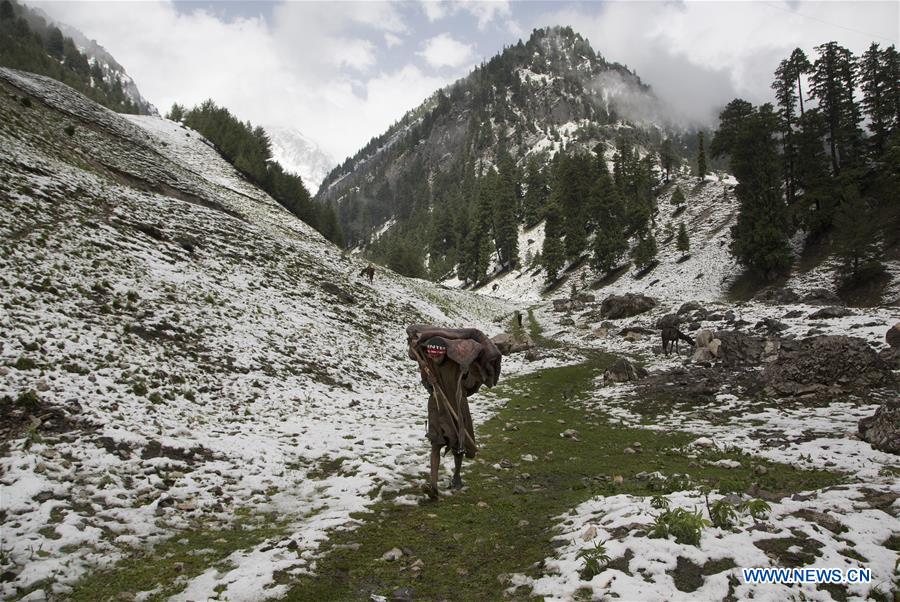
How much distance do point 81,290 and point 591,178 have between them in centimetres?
8394

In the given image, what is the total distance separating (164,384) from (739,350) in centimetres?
2075

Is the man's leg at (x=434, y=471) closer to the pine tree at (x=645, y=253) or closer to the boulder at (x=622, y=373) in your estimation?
the boulder at (x=622, y=373)

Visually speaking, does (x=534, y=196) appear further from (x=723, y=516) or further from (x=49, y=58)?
(x=723, y=516)

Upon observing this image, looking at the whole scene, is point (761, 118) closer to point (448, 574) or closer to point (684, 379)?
point (684, 379)

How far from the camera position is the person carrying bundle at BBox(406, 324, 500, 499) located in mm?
7316

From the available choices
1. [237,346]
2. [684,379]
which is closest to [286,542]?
[237,346]

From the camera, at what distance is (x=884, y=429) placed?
8.27 meters

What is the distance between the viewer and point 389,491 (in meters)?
8.06

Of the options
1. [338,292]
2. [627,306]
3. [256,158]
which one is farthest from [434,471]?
[256,158]

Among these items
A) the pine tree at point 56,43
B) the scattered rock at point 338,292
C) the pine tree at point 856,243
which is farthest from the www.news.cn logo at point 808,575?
the pine tree at point 56,43

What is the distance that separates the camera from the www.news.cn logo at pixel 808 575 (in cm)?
395

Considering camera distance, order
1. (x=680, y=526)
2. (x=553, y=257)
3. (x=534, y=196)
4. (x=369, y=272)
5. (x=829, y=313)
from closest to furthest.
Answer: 1. (x=680, y=526)
2. (x=829, y=313)
3. (x=369, y=272)
4. (x=553, y=257)
5. (x=534, y=196)

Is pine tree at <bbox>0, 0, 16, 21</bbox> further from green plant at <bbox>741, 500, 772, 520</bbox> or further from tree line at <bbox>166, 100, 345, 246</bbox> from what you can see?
green plant at <bbox>741, 500, 772, 520</bbox>

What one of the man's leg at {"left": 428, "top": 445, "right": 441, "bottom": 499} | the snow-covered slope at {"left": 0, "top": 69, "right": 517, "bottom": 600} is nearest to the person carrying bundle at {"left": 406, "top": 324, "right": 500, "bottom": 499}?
the man's leg at {"left": 428, "top": 445, "right": 441, "bottom": 499}
